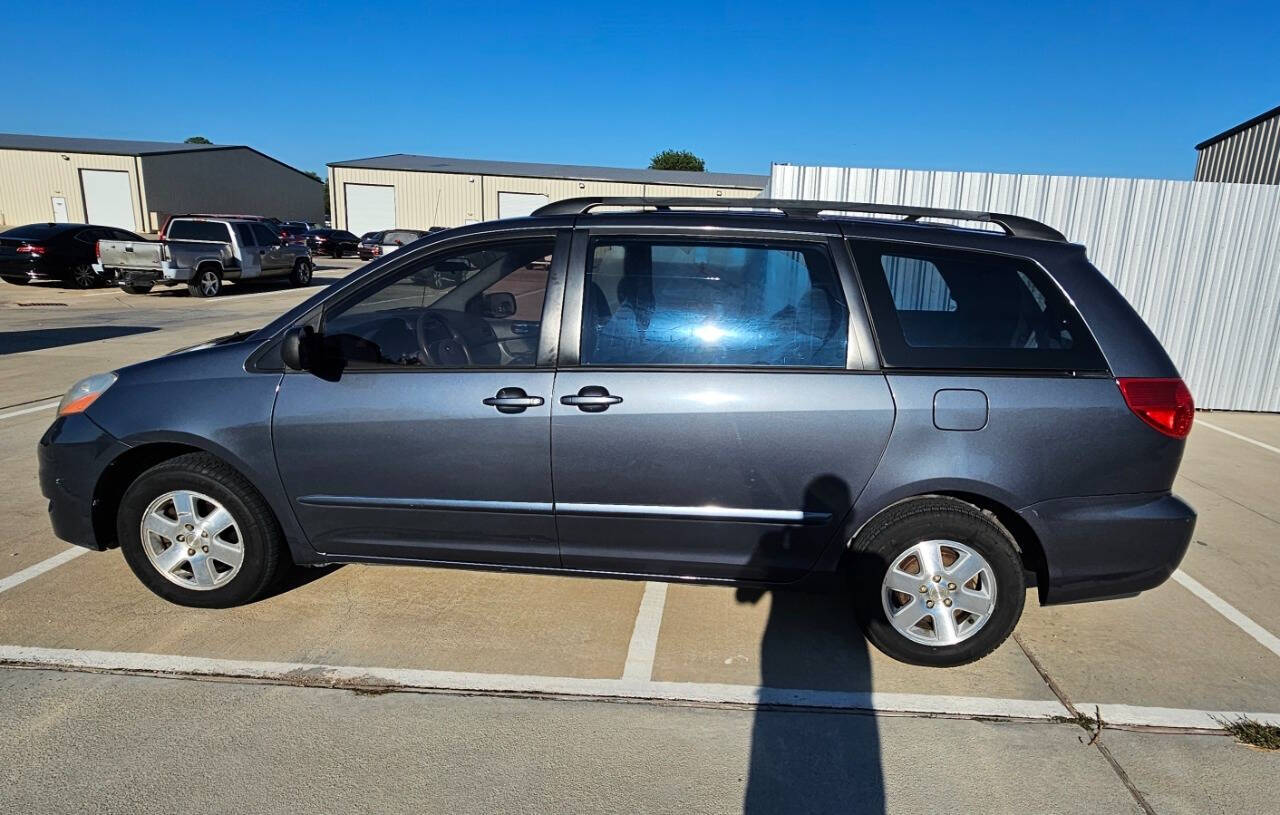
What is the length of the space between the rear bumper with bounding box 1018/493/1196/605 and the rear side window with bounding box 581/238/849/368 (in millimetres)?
1041

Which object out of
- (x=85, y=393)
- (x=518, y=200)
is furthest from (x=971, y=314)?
(x=518, y=200)

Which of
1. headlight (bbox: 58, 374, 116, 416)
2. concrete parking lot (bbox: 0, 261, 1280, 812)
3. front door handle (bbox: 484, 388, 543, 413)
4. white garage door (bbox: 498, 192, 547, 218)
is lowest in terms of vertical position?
concrete parking lot (bbox: 0, 261, 1280, 812)

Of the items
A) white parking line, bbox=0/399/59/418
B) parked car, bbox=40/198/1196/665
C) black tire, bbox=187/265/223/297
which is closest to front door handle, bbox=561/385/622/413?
parked car, bbox=40/198/1196/665

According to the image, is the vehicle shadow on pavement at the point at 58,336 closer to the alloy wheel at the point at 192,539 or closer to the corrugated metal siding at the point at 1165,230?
the alloy wheel at the point at 192,539

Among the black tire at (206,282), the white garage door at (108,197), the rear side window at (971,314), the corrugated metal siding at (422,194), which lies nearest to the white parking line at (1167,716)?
the rear side window at (971,314)

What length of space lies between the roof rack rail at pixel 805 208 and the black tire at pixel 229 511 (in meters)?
1.75

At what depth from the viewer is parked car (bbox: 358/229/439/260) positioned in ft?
93.2

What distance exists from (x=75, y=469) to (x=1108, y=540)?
4.26m

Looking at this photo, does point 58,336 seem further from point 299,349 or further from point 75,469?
point 299,349

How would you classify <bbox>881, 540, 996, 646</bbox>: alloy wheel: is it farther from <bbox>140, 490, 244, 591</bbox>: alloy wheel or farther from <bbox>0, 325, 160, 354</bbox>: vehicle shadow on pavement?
<bbox>0, 325, 160, 354</bbox>: vehicle shadow on pavement

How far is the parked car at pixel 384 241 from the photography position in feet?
93.2

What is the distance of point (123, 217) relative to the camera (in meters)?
40.7

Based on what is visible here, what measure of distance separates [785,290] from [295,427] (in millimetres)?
2056

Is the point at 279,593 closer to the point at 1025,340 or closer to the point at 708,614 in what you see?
the point at 708,614
